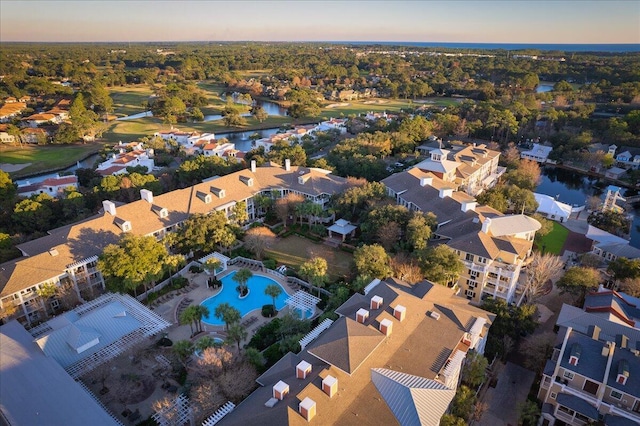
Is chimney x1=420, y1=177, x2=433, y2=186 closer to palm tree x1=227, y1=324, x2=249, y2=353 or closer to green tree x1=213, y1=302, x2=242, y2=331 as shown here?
green tree x1=213, y1=302, x2=242, y2=331

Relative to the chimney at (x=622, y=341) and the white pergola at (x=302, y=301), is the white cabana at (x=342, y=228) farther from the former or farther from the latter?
the chimney at (x=622, y=341)

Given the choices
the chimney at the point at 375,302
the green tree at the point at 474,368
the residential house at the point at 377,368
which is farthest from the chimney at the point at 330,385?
the green tree at the point at 474,368

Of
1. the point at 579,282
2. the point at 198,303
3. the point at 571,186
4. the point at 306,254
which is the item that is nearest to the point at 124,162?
the point at 306,254

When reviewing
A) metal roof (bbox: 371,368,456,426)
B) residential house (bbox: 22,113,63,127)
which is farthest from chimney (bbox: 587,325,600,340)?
residential house (bbox: 22,113,63,127)

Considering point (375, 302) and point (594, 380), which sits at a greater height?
point (375, 302)

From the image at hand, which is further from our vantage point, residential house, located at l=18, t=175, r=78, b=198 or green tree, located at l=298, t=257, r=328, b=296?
residential house, located at l=18, t=175, r=78, b=198

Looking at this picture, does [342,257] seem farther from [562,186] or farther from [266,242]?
[562,186]

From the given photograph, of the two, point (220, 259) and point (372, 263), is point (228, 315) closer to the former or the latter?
point (220, 259)
